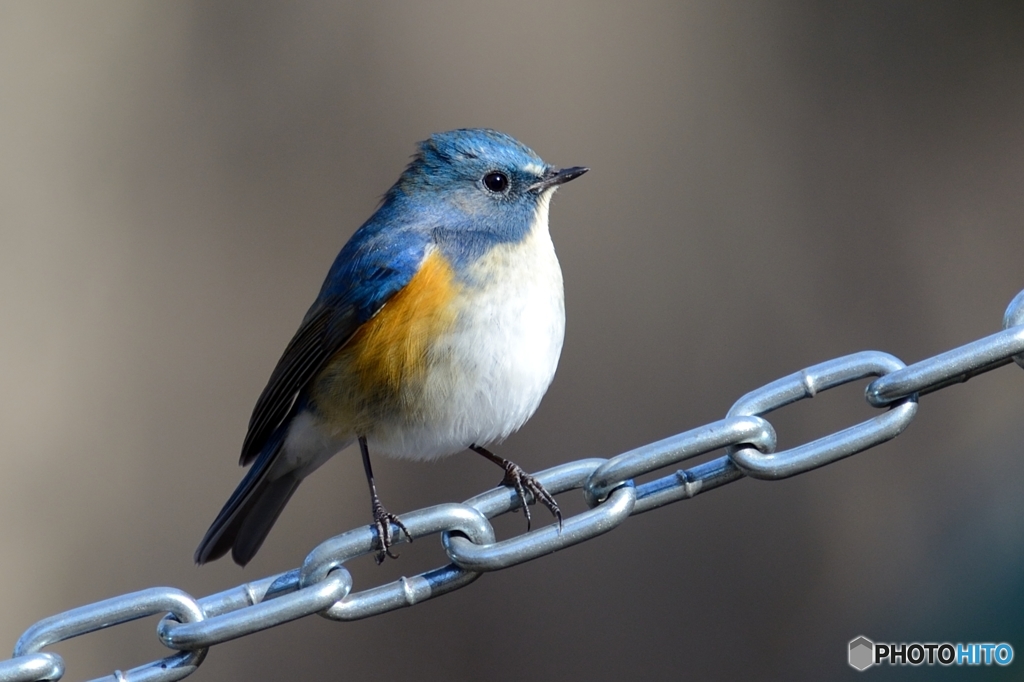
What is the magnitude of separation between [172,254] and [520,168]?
1.78m

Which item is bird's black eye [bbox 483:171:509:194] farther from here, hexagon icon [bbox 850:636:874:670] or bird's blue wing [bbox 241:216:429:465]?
hexagon icon [bbox 850:636:874:670]

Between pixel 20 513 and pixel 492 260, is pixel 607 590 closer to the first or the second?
pixel 492 260

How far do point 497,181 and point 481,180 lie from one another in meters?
0.04

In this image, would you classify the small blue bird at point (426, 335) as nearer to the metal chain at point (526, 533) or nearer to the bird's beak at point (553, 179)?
the bird's beak at point (553, 179)

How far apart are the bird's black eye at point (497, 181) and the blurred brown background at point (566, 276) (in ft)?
3.93

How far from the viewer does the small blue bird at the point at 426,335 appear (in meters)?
2.49

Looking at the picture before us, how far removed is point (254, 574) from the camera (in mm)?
3881

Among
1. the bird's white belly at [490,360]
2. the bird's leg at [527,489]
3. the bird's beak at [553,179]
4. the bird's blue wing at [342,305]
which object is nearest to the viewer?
the bird's leg at [527,489]

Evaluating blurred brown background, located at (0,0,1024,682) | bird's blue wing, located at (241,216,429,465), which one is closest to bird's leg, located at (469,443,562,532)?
bird's blue wing, located at (241,216,429,465)

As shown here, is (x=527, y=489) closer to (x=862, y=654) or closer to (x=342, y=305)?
(x=342, y=305)

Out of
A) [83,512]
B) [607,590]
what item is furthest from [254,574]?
[607,590]

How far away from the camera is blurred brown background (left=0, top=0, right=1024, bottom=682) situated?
3688 millimetres

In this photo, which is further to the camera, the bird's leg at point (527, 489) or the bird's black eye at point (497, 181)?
the bird's black eye at point (497, 181)

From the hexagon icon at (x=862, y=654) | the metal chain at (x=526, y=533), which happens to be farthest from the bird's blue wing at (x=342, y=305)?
the hexagon icon at (x=862, y=654)
